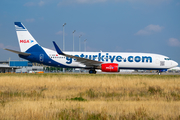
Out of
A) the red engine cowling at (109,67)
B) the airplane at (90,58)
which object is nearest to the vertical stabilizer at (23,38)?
the airplane at (90,58)

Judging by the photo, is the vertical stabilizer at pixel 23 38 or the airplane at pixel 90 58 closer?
the airplane at pixel 90 58

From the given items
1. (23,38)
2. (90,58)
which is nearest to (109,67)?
(90,58)

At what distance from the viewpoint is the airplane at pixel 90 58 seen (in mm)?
31156

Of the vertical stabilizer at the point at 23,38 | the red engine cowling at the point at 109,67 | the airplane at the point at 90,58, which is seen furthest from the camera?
the vertical stabilizer at the point at 23,38

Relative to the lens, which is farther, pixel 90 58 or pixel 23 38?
pixel 23 38

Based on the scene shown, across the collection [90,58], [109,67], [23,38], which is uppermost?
[23,38]

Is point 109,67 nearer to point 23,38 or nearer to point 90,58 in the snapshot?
point 90,58

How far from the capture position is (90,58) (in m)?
31.6

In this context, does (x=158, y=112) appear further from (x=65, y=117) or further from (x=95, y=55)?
(x=95, y=55)

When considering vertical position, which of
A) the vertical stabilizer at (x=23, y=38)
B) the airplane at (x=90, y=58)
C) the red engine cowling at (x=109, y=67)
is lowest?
the red engine cowling at (x=109, y=67)

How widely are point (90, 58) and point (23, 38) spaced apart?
1118 cm

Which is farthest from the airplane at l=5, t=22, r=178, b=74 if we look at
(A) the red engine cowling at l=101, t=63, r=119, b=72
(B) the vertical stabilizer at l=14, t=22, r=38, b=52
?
(A) the red engine cowling at l=101, t=63, r=119, b=72

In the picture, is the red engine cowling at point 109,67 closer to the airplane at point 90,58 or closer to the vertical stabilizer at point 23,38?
the airplane at point 90,58

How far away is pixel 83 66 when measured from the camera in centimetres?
3153
